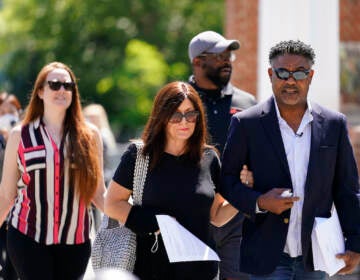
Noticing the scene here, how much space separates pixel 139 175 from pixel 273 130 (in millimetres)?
785

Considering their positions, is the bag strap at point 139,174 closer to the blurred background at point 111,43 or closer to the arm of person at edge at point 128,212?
the arm of person at edge at point 128,212

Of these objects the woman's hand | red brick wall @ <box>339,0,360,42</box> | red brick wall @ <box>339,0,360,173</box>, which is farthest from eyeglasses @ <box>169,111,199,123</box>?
red brick wall @ <box>339,0,360,42</box>

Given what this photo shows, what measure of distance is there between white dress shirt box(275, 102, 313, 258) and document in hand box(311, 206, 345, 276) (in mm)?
92

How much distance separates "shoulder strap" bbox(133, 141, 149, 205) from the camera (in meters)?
5.09

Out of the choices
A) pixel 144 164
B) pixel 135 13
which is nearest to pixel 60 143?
pixel 144 164

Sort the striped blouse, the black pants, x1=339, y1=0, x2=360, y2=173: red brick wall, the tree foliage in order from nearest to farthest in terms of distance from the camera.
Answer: the black pants < the striped blouse < x1=339, y1=0, x2=360, y2=173: red brick wall < the tree foliage

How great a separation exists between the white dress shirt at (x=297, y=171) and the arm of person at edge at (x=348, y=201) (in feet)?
0.67

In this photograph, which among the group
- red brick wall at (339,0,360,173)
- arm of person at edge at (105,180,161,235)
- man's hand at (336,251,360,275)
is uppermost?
red brick wall at (339,0,360,173)

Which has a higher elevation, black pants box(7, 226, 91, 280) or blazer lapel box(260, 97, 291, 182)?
blazer lapel box(260, 97, 291, 182)

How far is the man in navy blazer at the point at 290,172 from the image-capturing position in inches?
193

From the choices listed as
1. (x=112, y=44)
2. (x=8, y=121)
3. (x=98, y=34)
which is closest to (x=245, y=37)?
(x=8, y=121)

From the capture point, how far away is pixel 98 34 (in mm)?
40938

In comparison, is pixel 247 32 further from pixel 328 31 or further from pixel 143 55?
pixel 143 55

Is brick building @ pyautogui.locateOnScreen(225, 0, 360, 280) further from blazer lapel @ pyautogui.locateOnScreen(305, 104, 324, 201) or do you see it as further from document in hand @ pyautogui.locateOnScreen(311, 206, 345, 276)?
document in hand @ pyautogui.locateOnScreen(311, 206, 345, 276)
